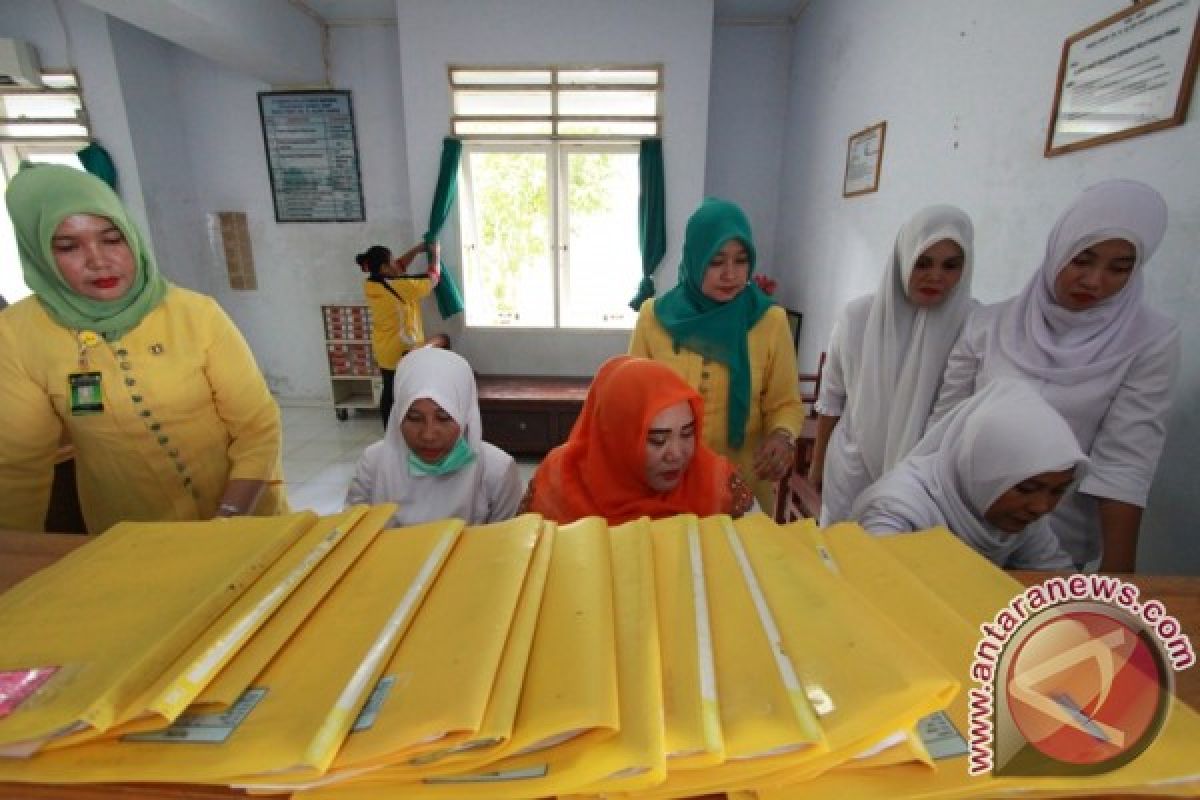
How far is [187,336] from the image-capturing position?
1.26 m

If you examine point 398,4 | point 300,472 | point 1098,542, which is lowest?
point 300,472

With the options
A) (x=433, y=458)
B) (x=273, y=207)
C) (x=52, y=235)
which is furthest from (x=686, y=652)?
(x=273, y=207)

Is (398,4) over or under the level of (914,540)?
over

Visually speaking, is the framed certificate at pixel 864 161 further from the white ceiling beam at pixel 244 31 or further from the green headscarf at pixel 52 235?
the white ceiling beam at pixel 244 31

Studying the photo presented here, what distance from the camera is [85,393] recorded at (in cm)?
118

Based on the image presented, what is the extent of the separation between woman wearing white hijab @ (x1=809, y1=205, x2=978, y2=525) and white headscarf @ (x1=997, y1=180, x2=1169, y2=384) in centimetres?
26

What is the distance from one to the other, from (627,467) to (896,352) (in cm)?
106

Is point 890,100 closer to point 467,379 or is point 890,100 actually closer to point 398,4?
point 467,379

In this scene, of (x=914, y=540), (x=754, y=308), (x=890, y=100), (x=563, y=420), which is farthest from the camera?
(x=563, y=420)

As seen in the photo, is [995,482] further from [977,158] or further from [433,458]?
[977,158]

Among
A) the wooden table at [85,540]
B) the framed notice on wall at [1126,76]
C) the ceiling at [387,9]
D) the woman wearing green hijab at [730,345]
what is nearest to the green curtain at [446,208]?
the ceiling at [387,9]

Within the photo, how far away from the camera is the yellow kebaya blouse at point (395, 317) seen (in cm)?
413

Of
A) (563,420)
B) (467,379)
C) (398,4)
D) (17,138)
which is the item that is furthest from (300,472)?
(17,138)

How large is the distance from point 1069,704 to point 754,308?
4.79 ft
